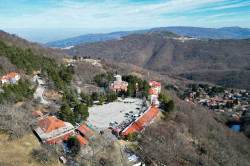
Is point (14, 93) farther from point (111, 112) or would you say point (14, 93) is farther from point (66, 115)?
point (111, 112)

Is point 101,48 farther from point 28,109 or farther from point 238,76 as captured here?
point 28,109

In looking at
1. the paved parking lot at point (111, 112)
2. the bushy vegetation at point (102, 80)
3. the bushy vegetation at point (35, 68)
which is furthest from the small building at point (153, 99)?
the bushy vegetation at point (35, 68)

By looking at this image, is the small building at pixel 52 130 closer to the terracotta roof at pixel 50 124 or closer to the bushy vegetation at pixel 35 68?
the terracotta roof at pixel 50 124

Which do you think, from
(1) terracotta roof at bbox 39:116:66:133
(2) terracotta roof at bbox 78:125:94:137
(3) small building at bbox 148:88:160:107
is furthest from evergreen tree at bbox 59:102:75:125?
(3) small building at bbox 148:88:160:107

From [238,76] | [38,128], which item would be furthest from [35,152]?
[238,76]

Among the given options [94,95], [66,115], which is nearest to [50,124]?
[66,115]

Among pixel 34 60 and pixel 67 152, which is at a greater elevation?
pixel 34 60
